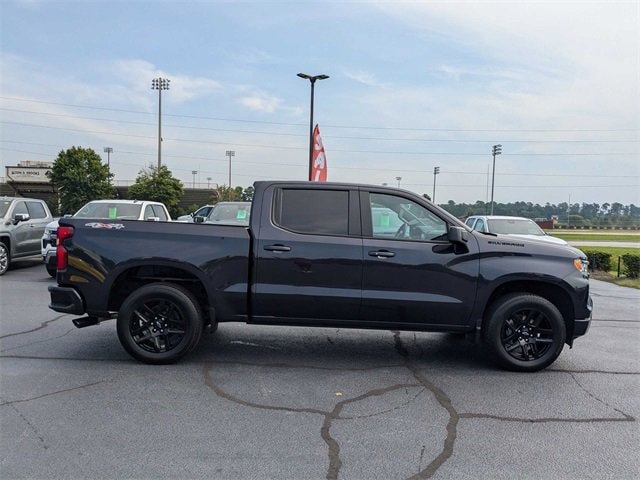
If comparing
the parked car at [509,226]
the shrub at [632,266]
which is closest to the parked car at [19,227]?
the parked car at [509,226]

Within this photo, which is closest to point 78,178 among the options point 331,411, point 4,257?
point 4,257

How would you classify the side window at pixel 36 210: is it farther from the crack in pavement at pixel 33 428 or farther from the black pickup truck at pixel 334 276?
the crack in pavement at pixel 33 428

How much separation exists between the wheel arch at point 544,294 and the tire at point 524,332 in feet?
0.23

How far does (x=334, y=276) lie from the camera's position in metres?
5.21

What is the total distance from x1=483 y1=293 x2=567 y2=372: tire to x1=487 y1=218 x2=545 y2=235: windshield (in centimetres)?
866

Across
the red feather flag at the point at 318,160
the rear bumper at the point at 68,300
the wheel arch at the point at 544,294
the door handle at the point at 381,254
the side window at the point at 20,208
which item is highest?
the red feather flag at the point at 318,160

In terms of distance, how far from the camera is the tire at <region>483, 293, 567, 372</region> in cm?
526

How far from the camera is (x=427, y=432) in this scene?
152 inches

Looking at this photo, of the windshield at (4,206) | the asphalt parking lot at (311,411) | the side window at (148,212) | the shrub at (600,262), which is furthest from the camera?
the shrub at (600,262)

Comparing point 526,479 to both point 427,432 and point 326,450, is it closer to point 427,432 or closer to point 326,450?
point 427,432

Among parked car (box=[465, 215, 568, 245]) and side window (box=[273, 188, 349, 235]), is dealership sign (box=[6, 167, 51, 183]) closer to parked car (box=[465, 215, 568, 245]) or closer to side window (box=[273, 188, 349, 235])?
parked car (box=[465, 215, 568, 245])

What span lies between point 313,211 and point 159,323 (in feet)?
6.53

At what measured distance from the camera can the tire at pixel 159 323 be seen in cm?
527

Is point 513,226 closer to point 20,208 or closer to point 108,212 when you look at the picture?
point 108,212
